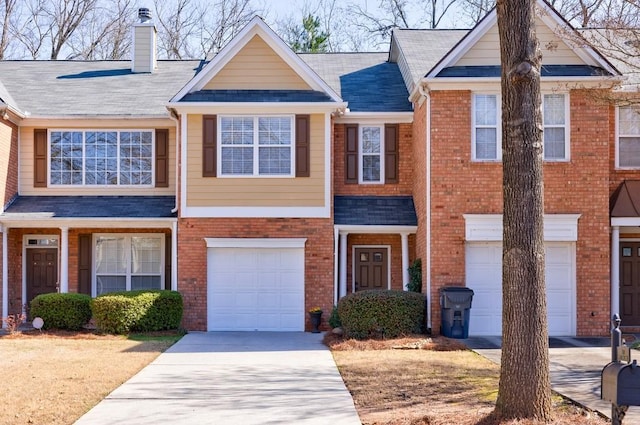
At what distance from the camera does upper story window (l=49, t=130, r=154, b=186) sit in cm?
2109

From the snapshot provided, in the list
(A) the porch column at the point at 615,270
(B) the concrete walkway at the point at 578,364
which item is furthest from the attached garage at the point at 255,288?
(A) the porch column at the point at 615,270

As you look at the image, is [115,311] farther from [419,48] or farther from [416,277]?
[419,48]

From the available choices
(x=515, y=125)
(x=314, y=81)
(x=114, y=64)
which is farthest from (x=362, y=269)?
(x=515, y=125)

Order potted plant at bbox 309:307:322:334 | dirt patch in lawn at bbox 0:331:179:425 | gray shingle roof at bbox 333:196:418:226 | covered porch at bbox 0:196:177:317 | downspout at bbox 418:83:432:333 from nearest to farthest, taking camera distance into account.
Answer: dirt patch in lawn at bbox 0:331:179:425 < downspout at bbox 418:83:432:333 < potted plant at bbox 309:307:322:334 < gray shingle roof at bbox 333:196:418:226 < covered porch at bbox 0:196:177:317

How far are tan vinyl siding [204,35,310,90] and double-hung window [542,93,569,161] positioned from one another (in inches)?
221

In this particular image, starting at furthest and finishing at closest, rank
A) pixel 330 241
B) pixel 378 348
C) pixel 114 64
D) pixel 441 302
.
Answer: pixel 114 64 → pixel 330 241 → pixel 441 302 → pixel 378 348

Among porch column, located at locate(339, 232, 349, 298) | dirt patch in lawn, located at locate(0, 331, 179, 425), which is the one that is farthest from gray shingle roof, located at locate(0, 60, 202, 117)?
dirt patch in lawn, located at locate(0, 331, 179, 425)

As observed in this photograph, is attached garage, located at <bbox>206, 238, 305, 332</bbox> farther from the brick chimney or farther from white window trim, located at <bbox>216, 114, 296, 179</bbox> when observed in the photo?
the brick chimney

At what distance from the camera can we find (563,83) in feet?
58.1

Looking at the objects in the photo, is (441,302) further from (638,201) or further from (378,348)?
(638,201)

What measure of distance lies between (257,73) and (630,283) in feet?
33.8

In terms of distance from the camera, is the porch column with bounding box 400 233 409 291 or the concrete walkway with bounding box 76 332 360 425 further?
the porch column with bounding box 400 233 409 291

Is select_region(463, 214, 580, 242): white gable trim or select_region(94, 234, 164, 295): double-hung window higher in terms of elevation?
select_region(463, 214, 580, 242): white gable trim

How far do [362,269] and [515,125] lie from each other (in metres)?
12.7
